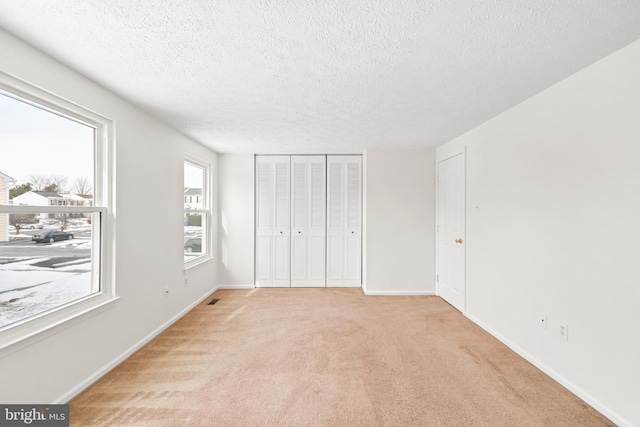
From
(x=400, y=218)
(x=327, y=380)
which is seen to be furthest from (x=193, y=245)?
(x=400, y=218)

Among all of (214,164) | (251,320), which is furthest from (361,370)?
(214,164)

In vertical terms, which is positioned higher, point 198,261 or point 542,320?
point 198,261

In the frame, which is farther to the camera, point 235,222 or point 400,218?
point 235,222

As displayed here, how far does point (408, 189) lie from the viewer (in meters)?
4.23

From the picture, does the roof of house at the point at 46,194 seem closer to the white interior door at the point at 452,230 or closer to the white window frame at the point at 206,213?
the white window frame at the point at 206,213

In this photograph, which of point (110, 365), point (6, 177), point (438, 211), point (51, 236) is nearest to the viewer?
point (6, 177)

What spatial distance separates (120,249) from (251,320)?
162 centimetres

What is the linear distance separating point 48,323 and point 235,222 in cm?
284

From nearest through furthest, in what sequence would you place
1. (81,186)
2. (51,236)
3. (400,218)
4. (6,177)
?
(6,177)
(51,236)
(81,186)
(400,218)

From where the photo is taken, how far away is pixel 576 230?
192cm

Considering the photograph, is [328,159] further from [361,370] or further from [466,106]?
[361,370]

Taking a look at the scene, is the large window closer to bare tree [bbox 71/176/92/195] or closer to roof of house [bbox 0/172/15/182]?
bare tree [bbox 71/176/92/195]

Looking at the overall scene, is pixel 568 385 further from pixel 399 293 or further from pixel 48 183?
pixel 48 183

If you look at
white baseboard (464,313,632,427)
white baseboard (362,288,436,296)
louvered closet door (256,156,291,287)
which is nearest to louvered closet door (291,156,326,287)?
louvered closet door (256,156,291,287)
